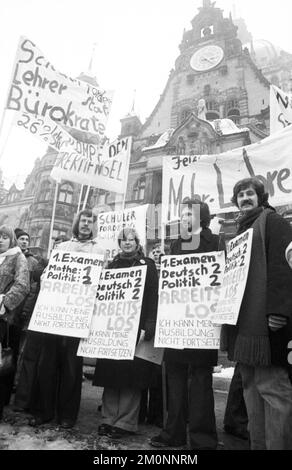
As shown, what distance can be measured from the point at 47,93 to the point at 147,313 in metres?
5.24

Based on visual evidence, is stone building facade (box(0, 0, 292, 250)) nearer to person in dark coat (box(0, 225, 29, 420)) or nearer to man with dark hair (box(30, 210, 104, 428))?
person in dark coat (box(0, 225, 29, 420))

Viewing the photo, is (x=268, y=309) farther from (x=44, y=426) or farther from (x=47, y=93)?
(x=47, y=93)

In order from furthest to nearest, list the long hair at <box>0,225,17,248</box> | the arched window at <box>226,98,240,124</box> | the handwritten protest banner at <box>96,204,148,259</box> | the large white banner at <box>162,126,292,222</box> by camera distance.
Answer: the arched window at <box>226,98,240,124</box> → the handwritten protest banner at <box>96,204,148,259</box> → the large white banner at <box>162,126,292,222</box> → the long hair at <box>0,225,17,248</box>

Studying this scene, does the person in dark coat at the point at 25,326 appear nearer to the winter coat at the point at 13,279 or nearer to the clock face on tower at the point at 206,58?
the winter coat at the point at 13,279

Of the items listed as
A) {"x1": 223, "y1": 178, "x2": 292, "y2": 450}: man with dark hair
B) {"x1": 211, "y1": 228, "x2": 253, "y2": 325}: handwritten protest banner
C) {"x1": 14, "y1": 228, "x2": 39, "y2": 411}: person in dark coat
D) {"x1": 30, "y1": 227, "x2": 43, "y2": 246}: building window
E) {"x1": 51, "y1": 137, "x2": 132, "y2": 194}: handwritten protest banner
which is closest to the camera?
{"x1": 223, "y1": 178, "x2": 292, "y2": 450}: man with dark hair

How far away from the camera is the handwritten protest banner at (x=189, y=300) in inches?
133

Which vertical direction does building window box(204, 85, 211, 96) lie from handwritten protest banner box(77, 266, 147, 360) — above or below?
above

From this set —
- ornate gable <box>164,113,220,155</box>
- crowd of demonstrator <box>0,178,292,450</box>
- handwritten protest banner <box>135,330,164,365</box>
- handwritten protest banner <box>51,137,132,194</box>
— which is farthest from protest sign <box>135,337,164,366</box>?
ornate gable <box>164,113,220,155</box>

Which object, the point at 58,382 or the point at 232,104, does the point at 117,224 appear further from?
the point at 232,104

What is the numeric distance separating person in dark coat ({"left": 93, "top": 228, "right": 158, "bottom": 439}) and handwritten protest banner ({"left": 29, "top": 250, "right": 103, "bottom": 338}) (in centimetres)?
52

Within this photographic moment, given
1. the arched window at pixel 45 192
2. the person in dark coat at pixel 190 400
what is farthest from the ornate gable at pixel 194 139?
the person in dark coat at pixel 190 400

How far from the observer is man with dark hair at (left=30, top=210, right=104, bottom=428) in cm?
375

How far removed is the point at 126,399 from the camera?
365 centimetres

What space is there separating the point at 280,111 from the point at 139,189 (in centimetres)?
1581
